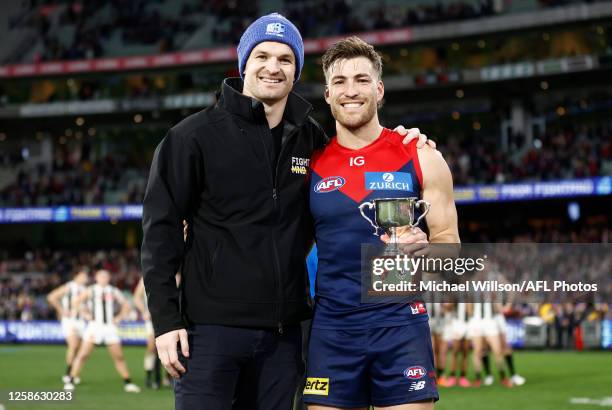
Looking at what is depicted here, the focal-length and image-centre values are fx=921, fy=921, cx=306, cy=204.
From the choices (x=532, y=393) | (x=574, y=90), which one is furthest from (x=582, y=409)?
(x=574, y=90)

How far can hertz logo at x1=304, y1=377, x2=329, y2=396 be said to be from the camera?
462 cm

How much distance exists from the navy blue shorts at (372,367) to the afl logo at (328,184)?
2.33ft

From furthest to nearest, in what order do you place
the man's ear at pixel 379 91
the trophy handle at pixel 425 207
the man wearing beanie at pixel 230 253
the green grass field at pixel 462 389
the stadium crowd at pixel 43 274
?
1. the stadium crowd at pixel 43 274
2. the green grass field at pixel 462 389
3. the man's ear at pixel 379 91
4. the trophy handle at pixel 425 207
5. the man wearing beanie at pixel 230 253

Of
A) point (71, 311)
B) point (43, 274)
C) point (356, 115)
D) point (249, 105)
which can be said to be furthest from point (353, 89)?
point (43, 274)

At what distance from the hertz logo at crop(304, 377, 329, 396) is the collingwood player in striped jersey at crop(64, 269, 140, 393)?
1143 cm

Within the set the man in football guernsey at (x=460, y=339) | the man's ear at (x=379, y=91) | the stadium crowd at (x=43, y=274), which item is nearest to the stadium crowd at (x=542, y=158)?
the stadium crowd at (x=43, y=274)

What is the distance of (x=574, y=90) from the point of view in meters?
39.3

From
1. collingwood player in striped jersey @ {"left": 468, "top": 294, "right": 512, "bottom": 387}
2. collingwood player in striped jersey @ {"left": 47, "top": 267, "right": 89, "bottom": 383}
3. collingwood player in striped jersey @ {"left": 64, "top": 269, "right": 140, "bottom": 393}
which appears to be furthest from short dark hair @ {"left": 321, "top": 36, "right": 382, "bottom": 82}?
collingwood player in striped jersey @ {"left": 47, "top": 267, "right": 89, "bottom": 383}

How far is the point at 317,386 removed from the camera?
464 cm

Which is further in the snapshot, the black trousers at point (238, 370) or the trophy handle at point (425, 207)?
the trophy handle at point (425, 207)

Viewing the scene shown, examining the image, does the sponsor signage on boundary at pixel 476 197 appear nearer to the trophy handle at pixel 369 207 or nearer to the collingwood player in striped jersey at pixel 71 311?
the collingwood player in striped jersey at pixel 71 311

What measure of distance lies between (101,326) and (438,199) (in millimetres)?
12680

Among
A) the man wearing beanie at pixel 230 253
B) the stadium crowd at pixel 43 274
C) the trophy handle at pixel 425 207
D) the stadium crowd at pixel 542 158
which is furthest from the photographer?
the stadium crowd at pixel 43 274

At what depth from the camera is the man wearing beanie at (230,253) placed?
4.32 m
